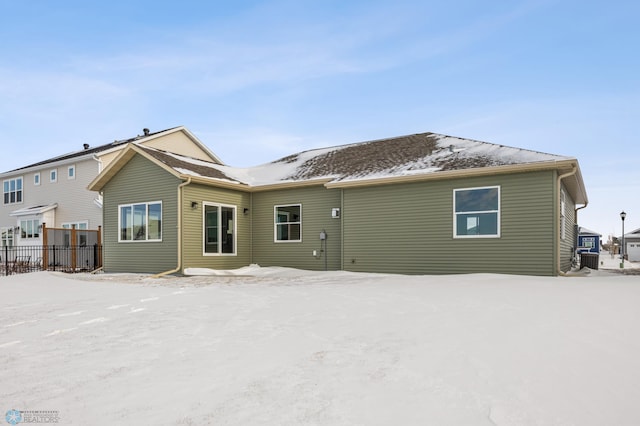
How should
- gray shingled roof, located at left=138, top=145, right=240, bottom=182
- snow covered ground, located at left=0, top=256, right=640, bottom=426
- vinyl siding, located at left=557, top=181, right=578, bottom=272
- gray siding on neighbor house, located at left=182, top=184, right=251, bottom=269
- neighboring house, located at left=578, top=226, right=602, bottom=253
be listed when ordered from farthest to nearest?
neighboring house, located at left=578, top=226, right=602, bottom=253 < gray shingled roof, located at left=138, top=145, right=240, bottom=182 < gray siding on neighbor house, located at left=182, top=184, right=251, bottom=269 < vinyl siding, located at left=557, top=181, right=578, bottom=272 < snow covered ground, located at left=0, top=256, right=640, bottom=426

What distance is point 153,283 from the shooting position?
36.9 ft

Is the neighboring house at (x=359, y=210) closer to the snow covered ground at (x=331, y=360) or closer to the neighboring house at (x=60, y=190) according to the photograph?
the snow covered ground at (x=331, y=360)

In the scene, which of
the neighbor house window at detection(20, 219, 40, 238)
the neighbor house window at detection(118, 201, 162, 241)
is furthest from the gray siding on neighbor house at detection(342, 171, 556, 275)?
the neighbor house window at detection(20, 219, 40, 238)

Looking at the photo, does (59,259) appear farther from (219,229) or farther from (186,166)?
(219,229)

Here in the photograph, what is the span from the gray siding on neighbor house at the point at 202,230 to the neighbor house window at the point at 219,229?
0.48 feet

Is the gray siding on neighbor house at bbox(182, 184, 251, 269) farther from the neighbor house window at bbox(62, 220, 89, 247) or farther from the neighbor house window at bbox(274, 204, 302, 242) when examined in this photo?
the neighbor house window at bbox(62, 220, 89, 247)

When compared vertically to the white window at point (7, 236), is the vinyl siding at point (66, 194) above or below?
above

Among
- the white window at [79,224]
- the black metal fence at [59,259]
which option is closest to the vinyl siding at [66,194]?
the white window at [79,224]

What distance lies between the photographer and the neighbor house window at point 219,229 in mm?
13922

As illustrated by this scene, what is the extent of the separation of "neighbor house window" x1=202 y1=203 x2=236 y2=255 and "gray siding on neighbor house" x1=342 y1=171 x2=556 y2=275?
13.0 feet

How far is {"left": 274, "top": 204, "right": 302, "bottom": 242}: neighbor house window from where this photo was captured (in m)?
14.5

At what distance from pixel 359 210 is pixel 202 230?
16.3 feet

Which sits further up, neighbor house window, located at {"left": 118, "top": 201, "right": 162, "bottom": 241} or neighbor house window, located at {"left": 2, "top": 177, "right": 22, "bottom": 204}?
neighbor house window, located at {"left": 2, "top": 177, "right": 22, "bottom": 204}

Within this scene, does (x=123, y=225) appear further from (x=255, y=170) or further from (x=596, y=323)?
(x=596, y=323)
